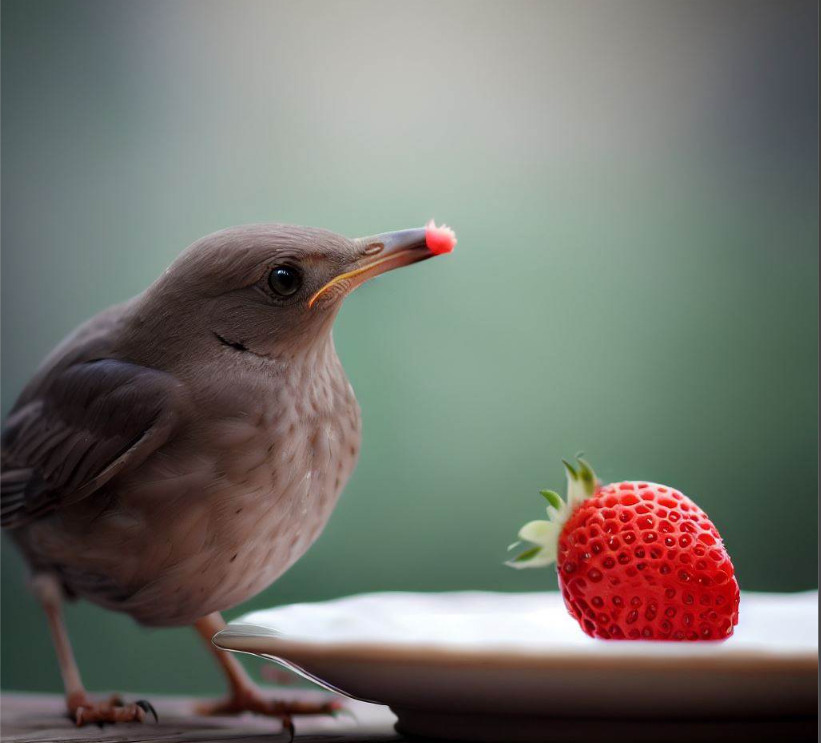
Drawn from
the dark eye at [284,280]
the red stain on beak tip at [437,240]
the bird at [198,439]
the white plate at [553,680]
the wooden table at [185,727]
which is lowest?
the wooden table at [185,727]

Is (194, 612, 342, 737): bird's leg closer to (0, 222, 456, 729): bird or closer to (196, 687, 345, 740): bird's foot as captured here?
(196, 687, 345, 740): bird's foot

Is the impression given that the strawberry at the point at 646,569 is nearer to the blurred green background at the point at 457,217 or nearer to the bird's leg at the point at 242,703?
the blurred green background at the point at 457,217

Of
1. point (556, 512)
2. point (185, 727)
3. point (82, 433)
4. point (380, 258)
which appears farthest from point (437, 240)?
point (185, 727)

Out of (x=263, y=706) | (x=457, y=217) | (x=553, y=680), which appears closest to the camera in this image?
(x=553, y=680)

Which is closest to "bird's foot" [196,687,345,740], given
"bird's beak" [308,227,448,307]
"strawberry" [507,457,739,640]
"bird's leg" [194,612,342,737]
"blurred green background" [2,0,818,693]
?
"bird's leg" [194,612,342,737]

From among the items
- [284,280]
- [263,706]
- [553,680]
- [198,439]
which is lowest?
[263,706]

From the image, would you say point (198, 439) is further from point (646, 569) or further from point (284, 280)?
point (646, 569)

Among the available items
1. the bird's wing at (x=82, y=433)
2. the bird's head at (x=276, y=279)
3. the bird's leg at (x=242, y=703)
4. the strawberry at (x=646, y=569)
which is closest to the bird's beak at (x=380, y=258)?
the bird's head at (x=276, y=279)
